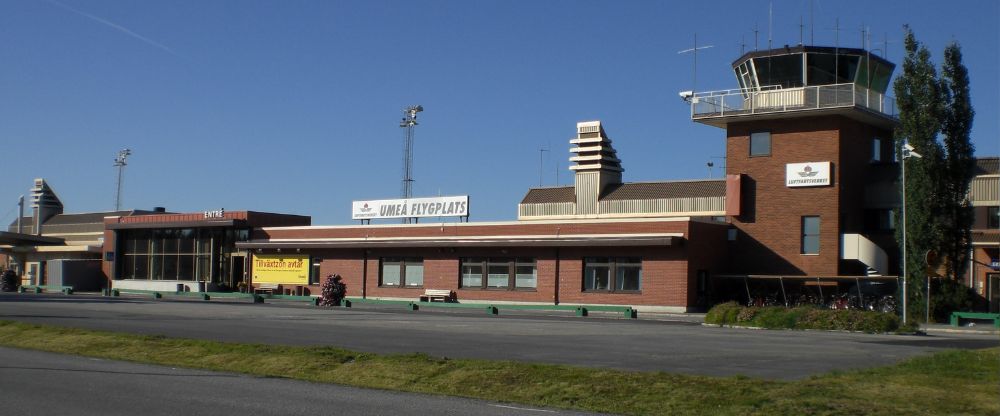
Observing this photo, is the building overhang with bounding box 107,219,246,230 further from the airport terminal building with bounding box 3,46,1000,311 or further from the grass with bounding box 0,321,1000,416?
the grass with bounding box 0,321,1000,416

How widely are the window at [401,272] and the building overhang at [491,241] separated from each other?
137cm

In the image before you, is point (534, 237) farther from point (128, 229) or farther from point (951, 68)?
point (128, 229)

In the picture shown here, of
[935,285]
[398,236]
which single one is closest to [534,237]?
[398,236]

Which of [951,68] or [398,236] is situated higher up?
[951,68]

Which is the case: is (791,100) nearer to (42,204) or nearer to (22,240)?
(22,240)

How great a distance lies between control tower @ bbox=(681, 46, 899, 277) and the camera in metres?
46.5

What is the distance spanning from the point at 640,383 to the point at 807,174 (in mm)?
35342

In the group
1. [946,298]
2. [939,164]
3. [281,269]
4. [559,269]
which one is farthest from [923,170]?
[281,269]

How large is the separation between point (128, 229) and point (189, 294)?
11.9 m

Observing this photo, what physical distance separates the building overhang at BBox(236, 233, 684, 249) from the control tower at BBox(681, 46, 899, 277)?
537cm

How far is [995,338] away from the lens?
3011cm

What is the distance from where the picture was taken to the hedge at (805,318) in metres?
31.3

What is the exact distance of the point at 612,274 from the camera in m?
49.2

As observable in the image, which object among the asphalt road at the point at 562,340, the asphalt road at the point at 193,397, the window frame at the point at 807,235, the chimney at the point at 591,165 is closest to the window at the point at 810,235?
the window frame at the point at 807,235
